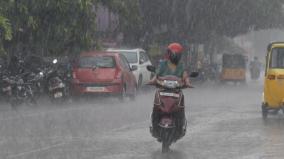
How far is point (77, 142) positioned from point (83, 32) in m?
13.2

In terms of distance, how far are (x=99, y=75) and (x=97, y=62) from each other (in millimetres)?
606

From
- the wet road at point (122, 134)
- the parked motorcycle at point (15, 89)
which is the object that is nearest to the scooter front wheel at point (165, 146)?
the wet road at point (122, 134)

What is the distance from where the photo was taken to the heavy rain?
41.9ft

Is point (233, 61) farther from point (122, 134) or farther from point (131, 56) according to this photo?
point (122, 134)

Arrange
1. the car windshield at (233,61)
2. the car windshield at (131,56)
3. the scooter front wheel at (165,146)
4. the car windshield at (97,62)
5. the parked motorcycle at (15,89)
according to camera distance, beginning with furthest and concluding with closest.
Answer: the car windshield at (233,61)
the car windshield at (131,56)
the car windshield at (97,62)
the parked motorcycle at (15,89)
the scooter front wheel at (165,146)

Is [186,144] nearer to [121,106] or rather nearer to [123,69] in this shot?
[121,106]

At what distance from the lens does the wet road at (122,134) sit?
12391 mm

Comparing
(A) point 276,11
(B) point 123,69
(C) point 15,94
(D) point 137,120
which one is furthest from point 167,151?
(A) point 276,11

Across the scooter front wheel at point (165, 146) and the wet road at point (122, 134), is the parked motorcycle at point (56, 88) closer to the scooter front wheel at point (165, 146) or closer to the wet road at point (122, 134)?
the wet road at point (122, 134)

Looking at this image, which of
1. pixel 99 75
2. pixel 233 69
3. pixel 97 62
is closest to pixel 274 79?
pixel 99 75

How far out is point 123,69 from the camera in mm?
26375

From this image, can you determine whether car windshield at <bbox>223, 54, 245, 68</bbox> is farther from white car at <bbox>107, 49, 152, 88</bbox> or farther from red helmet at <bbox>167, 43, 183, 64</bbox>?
red helmet at <bbox>167, 43, 183, 64</bbox>

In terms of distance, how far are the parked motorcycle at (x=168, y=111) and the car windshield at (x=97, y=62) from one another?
→ 43.0ft

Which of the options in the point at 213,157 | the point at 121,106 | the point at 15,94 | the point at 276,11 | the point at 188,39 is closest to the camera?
the point at 213,157
